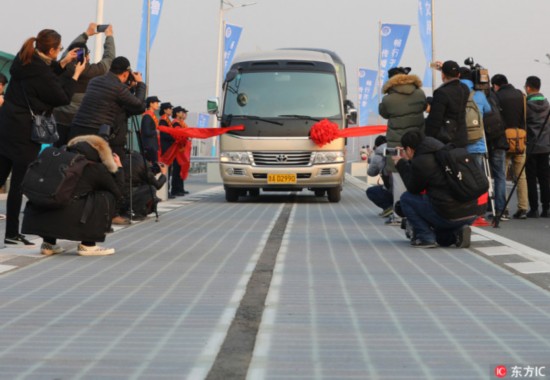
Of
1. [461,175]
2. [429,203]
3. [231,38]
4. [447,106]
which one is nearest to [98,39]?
[447,106]

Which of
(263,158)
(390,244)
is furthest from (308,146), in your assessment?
(390,244)

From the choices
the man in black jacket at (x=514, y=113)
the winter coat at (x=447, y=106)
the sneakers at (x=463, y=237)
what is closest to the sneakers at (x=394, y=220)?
the winter coat at (x=447, y=106)

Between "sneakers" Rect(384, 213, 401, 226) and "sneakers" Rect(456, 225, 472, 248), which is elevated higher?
"sneakers" Rect(456, 225, 472, 248)

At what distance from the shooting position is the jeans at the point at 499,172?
16641 millimetres

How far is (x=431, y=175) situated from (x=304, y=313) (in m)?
4.90

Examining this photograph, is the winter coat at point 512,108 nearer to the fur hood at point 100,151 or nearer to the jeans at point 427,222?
the jeans at point 427,222

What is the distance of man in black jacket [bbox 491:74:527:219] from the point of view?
1714cm

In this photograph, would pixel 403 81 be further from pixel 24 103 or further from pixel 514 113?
pixel 24 103

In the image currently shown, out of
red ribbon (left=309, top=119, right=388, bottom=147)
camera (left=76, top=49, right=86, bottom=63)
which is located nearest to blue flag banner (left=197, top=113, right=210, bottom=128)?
red ribbon (left=309, top=119, right=388, bottom=147)

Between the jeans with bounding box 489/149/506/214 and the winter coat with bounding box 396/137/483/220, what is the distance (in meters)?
4.94

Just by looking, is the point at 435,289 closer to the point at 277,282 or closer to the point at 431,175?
the point at 277,282

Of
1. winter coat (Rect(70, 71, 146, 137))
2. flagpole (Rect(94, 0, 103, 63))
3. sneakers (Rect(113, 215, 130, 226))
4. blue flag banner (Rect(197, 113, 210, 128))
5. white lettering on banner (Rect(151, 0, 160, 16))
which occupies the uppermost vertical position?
white lettering on banner (Rect(151, 0, 160, 16))

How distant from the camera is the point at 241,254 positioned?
428 inches

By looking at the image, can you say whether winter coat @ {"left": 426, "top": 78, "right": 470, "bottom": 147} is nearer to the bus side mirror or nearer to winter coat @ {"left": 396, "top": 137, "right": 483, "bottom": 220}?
winter coat @ {"left": 396, "top": 137, "right": 483, "bottom": 220}
